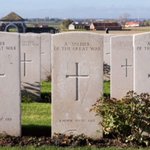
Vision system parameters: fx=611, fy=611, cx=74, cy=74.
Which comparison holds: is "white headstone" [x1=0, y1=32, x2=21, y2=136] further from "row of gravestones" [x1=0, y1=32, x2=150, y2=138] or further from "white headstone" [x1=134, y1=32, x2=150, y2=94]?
"white headstone" [x1=134, y1=32, x2=150, y2=94]

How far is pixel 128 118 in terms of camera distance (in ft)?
30.8

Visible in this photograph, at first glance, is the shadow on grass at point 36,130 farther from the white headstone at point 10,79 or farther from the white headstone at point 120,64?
the white headstone at point 120,64

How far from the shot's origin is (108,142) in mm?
9555

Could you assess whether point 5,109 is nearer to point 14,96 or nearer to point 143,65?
point 14,96

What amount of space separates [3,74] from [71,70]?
1087 mm

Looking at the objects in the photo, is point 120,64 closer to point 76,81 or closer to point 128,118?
point 76,81

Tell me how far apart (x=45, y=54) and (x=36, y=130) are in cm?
817

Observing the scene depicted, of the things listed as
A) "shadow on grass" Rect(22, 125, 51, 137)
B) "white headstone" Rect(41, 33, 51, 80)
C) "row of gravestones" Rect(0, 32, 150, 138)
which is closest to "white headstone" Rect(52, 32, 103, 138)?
"row of gravestones" Rect(0, 32, 150, 138)

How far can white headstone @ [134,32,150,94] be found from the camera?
32.8ft

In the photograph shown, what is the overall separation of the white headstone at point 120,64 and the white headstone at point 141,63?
8.82 ft

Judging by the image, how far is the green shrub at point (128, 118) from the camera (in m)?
9.40

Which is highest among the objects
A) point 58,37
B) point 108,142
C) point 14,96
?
point 58,37

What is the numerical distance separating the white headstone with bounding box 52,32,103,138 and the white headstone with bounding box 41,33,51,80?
819 centimetres

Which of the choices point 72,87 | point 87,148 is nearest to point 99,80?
point 72,87
